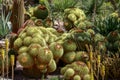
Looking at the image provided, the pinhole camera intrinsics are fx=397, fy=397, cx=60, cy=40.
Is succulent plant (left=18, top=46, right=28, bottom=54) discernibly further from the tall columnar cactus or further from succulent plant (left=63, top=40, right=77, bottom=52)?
the tall columnar cactus

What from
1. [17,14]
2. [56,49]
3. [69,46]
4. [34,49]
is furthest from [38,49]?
[17,14]

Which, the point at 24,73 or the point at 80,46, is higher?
the point at 80,46

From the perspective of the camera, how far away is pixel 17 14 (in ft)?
23.0

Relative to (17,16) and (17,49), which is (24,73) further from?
(17,16)

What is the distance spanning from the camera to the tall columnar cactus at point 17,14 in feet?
22.8

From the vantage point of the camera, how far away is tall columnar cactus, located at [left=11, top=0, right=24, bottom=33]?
6.96 m

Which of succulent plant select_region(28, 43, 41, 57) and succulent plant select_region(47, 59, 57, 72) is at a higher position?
succulent plant select_region(28, 43, 41, 57)

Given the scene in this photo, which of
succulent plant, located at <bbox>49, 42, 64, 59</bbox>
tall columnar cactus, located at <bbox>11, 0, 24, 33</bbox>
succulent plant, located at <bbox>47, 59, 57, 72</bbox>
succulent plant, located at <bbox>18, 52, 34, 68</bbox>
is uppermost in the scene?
tall columnar cactus, located at <bbox>11, 0, 24, 33</bbox>

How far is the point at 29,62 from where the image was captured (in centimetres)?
564

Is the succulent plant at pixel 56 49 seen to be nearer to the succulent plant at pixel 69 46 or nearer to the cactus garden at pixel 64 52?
the cactus garden at pixel 64 52

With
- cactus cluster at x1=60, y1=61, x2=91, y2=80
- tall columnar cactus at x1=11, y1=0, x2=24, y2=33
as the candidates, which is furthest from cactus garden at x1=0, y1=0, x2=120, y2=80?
tall columnar cactus at x1=11, y1=0, x2=24, y2=33

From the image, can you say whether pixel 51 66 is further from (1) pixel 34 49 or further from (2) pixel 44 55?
(1) pixel 34 49

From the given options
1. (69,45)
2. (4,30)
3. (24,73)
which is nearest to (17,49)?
(24,73)

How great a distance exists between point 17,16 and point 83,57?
170 centimetres
